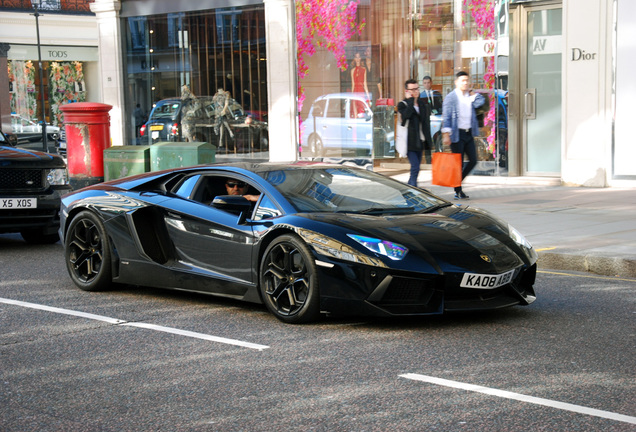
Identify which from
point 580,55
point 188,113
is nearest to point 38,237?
point 580,55

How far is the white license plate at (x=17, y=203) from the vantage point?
10.5 m

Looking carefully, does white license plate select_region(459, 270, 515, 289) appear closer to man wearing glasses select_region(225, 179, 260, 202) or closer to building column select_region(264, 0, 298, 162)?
man wearing glasses select_region(225, 179, 260, 202)

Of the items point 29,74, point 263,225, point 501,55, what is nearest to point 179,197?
point 263,225

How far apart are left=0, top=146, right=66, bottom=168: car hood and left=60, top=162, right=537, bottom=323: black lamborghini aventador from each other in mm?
2891

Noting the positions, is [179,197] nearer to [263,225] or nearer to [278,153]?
[263,225]

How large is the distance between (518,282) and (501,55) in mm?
11239

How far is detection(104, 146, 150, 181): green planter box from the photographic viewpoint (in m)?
15.2

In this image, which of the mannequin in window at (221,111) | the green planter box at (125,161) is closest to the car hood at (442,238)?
the green planter box at (125,161)

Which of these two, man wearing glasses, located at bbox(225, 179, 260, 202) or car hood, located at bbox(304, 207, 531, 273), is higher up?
man wearing glasses, located at bbox(225, 179, 260, 202)

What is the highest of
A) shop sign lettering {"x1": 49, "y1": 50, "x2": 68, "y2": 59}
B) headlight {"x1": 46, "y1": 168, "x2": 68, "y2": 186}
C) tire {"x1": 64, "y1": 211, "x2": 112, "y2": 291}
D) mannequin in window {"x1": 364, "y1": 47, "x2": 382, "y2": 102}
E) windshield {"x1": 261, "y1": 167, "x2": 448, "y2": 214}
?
shop sign lettering {"x1": 49, "y1": 50, "x2": 68, "y2": 59}

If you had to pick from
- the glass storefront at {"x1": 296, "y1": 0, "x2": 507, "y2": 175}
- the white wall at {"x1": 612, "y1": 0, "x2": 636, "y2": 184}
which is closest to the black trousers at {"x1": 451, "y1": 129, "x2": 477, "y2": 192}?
the white wall at {"x1": 612, "y1": 0, "x2": 636, "y2": 184}

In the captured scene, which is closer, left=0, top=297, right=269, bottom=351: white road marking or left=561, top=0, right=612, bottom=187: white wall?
left=0, top=297, right=269, bottom=351: white road marking

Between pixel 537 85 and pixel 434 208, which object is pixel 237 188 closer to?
pixel 434 208

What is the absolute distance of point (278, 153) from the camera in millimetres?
20422
